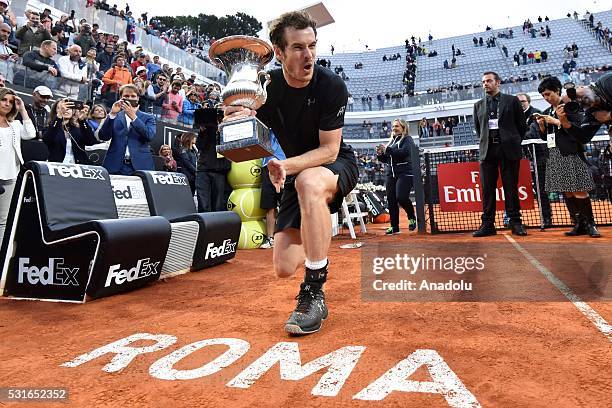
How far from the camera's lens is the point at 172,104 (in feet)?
29.3

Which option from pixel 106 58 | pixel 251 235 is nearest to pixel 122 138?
pixel 251 235

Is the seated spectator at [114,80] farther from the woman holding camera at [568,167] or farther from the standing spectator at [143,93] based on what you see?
the woman holding camera at [568,167]

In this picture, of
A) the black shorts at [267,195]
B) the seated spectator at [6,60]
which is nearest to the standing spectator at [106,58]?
the seated spectator at [6,60]

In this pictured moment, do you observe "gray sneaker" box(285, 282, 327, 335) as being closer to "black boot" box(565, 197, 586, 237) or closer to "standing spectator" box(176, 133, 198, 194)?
"black boot" box(565, 197, 586, 237)

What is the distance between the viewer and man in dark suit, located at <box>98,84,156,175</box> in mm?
4992

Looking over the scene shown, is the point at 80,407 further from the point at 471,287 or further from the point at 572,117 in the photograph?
the point at 572,117

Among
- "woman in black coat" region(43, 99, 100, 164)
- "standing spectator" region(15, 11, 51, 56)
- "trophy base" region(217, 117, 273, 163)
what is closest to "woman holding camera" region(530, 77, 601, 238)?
"trophy base" region(217, 117, 273, 163)

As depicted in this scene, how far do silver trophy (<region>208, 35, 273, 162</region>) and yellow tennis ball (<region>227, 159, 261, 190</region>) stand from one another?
3371 millimetres

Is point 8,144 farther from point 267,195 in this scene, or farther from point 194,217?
point 267,195

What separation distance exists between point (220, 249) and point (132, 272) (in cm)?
125

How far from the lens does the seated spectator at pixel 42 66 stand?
6.78 metres

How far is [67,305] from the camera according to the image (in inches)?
117

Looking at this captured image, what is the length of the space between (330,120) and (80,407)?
5.81ft

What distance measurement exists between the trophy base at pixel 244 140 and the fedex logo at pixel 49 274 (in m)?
1.72
